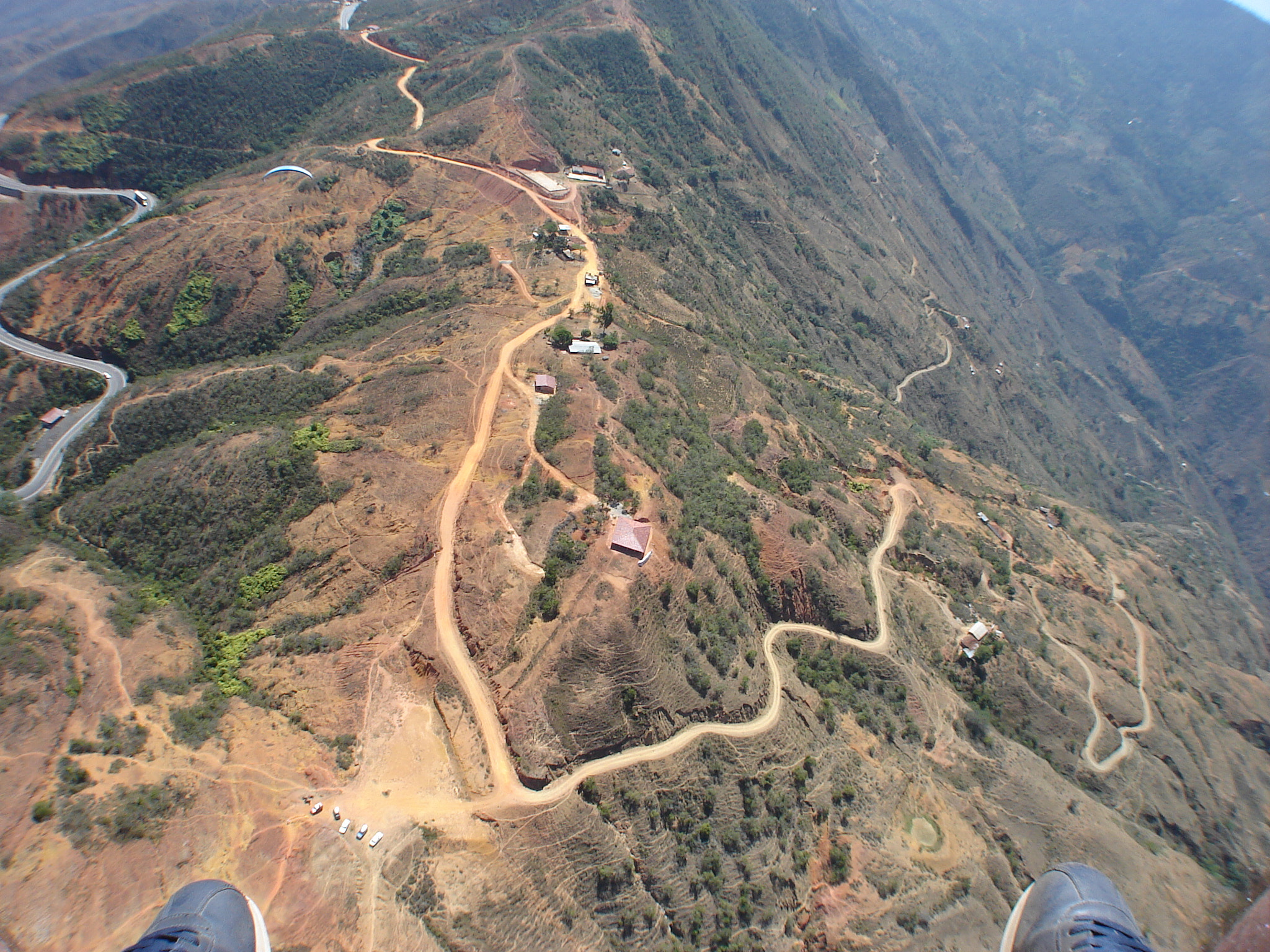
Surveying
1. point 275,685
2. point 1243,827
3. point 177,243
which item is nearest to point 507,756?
point 275,685

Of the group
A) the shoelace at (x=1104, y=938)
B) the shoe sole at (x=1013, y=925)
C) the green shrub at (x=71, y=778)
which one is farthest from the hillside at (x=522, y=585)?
the shoe sole at (x=1013, y=925)

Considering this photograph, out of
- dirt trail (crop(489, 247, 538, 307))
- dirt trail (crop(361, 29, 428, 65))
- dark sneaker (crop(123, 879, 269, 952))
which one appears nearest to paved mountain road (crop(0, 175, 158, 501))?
dirt trail (crop(489, 247, 538, 307))

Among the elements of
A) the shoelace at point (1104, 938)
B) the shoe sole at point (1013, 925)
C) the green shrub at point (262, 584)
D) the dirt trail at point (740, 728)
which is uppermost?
the shoelace at point (1104, 938)

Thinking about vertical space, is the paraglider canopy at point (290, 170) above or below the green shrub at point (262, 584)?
above

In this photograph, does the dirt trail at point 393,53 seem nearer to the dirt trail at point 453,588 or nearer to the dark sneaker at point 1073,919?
the dirt trail at point 453,588

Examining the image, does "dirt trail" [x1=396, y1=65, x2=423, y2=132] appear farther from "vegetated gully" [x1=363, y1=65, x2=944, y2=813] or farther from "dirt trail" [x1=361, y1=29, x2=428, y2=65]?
"vegetated gully" [x1=363, y1=65, x2=944, y2=813]

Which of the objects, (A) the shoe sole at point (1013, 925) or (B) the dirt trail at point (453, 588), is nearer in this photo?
(A) the shoe sole at point (1013, 925)

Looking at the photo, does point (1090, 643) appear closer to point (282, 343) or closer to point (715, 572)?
point (715, 572)
